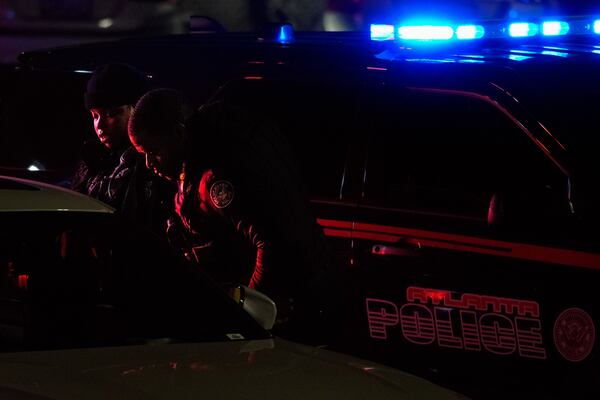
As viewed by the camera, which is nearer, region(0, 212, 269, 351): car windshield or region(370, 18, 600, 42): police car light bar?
region(0, 212, 269, 351): car windshield

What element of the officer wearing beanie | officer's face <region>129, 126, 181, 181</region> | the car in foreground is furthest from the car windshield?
the officer wearing beanie

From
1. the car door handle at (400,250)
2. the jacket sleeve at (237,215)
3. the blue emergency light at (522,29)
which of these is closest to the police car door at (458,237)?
the car door handle at (400,250)

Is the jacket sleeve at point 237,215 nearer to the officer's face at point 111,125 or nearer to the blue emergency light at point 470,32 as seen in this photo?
the officer's face at point 111,125

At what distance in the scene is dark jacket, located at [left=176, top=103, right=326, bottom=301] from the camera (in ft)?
17.3

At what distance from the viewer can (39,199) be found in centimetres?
454

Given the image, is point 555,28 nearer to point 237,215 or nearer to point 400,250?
point 400,250

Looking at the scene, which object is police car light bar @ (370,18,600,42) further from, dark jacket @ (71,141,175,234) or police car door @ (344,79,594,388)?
dark jacket @ (71,141,175,234)

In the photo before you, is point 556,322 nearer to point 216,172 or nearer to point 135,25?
point 216,172

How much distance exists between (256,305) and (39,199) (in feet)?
2.45

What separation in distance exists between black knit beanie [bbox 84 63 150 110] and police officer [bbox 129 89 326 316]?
22.7 inches

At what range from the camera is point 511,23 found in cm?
673

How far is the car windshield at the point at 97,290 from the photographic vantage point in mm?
4152

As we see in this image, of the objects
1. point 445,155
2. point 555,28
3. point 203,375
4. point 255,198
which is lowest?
point 203,375

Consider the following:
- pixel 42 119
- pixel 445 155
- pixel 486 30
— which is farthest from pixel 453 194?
pixel 42 119
